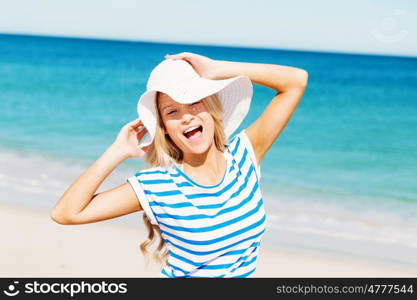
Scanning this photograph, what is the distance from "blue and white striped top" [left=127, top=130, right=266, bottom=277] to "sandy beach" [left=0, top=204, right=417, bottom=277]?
4.19 meters

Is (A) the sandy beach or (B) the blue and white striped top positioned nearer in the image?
(B) the blue and white striped top

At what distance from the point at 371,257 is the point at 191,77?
17.6 ft

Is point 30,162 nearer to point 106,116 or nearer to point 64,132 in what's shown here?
point 64,132

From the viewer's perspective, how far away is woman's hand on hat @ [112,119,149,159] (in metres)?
2.80

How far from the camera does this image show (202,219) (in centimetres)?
256

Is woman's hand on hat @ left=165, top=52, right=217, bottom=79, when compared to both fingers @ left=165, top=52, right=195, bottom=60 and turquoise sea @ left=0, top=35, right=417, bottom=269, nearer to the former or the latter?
fingers @ left=165, top=52, right=195, bottom=60

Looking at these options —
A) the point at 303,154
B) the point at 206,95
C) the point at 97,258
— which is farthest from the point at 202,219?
the point at 303,154

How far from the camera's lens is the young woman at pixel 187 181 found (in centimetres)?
259

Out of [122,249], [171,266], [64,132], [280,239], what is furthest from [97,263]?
[64,132]

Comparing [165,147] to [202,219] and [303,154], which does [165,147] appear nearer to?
[202,219]

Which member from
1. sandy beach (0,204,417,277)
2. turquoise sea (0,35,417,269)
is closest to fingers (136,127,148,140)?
sandy beach (0,204,417,277)

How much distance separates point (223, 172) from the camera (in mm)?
2768

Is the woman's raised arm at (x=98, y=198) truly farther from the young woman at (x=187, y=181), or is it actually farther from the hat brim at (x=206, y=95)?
the hat brim at (x=206, y=95)

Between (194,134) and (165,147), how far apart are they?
0.15 meters
